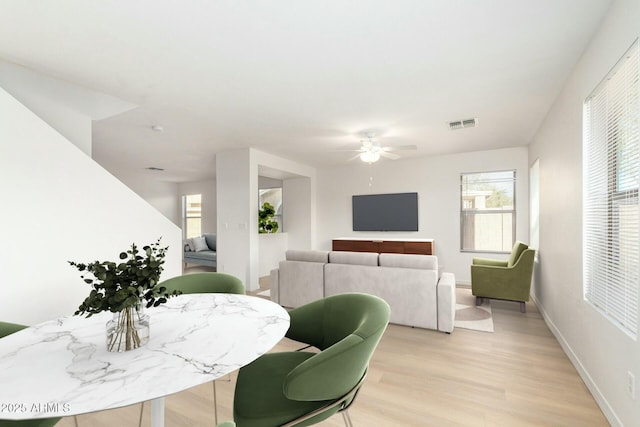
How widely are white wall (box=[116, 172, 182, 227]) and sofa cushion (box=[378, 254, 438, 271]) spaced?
22.9 ft

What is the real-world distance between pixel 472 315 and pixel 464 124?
96.6 inches

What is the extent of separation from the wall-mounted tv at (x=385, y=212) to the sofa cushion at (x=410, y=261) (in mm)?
3007

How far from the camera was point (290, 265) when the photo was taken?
13.2 ft

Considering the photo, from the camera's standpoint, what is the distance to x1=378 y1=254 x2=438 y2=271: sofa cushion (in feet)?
10.8

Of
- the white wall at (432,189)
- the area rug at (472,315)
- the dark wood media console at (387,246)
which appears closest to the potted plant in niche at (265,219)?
the white wall at (432,189)

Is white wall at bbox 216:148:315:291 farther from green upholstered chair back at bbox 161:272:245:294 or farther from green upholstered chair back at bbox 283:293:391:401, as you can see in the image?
green upholstered chair back at bbox 283:293:391:401

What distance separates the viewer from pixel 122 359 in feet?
3.30

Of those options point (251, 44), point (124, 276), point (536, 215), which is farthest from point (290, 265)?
point (536, 215)

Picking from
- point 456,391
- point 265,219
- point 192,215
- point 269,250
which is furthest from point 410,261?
point 192,215

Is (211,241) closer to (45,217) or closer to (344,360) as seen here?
(45,217)

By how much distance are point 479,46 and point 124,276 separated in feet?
8.78

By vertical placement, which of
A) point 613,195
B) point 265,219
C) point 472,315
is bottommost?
point 472,315

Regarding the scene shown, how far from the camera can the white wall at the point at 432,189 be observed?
17.8 feet

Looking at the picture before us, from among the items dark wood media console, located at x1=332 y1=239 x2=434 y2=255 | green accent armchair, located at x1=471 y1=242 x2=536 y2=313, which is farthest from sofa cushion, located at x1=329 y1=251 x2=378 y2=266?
dark wood media console, located at x1=332 y1=239 x2=434 y2=255
